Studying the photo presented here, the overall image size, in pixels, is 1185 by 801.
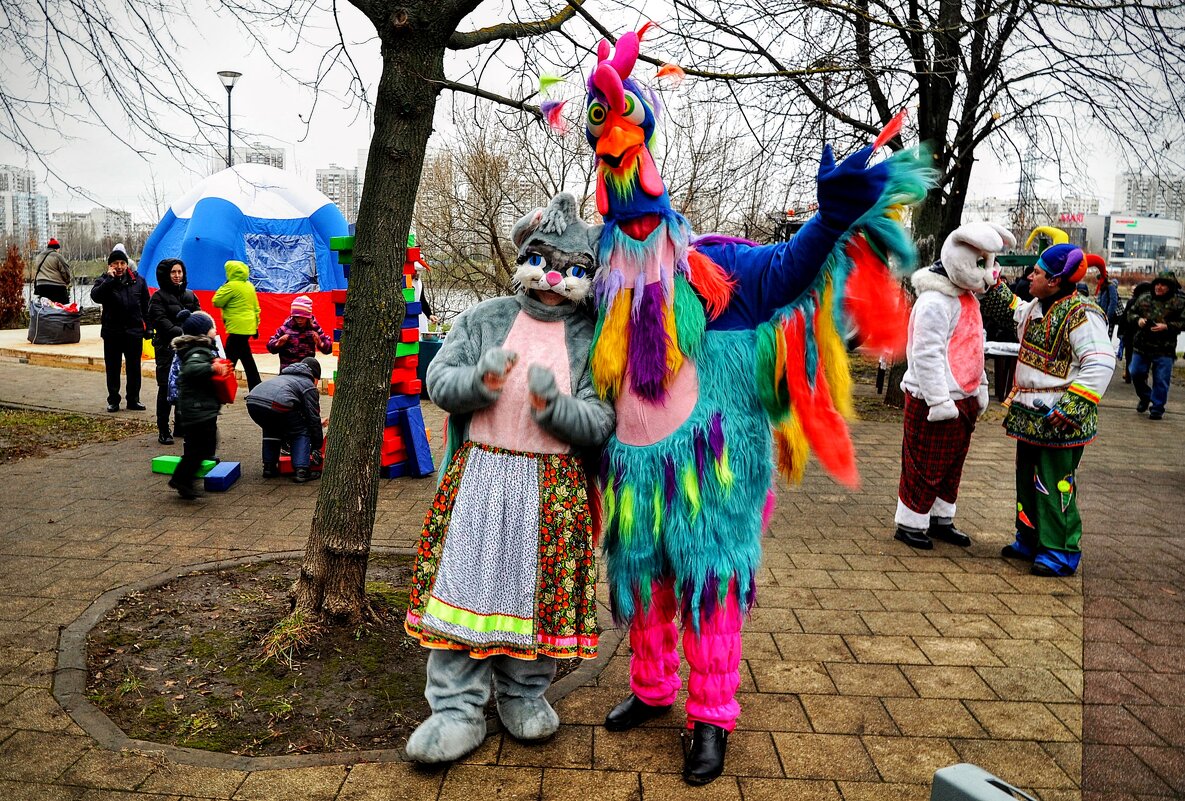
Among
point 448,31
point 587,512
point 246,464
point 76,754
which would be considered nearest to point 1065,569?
point 587,512

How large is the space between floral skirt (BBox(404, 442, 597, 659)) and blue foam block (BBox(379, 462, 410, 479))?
4.00 m

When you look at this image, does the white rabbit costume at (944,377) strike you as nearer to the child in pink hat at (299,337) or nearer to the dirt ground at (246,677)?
the dirt ground at (246,677)

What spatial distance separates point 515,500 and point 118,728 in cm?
163

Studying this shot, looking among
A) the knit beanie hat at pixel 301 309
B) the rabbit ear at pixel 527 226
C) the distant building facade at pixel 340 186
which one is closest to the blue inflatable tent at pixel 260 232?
the distant building facade at pixel 340 186

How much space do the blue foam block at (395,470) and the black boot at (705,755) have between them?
438 centimetres

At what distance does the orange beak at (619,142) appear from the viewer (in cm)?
287

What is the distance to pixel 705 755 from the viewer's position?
2986 mm

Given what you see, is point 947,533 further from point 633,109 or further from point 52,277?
point 52,277

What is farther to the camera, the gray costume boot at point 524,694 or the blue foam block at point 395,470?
the blue foam block at point 395,470

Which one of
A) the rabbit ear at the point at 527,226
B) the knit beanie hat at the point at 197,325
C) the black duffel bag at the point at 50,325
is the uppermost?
the rabbit ear at the point at 527,226

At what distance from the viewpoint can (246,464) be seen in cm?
736

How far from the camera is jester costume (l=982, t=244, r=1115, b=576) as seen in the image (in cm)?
497

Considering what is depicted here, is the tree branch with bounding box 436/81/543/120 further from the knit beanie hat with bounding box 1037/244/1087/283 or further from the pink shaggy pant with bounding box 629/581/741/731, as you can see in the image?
the knit beanie hat with bounding box 1037/244/1087/283

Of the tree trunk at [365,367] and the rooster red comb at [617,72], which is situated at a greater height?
the rooster red comb at [617,72]
